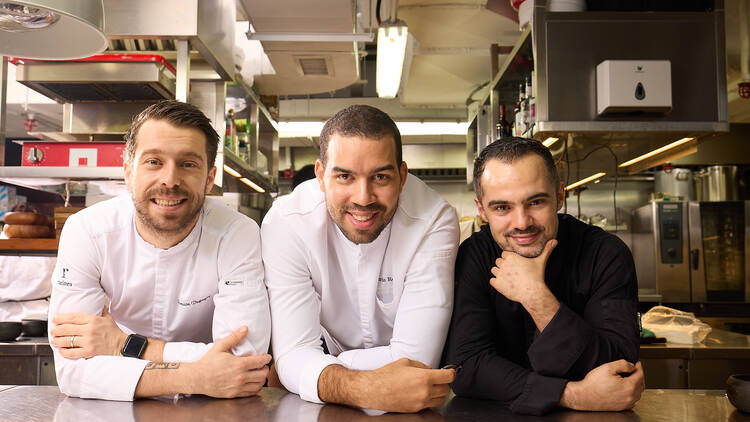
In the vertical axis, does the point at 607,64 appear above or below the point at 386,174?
above

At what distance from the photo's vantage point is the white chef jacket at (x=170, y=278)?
166cm

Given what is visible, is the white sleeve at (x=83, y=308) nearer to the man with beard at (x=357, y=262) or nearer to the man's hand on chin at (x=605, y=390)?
the man with beard at (x=357, y=262)

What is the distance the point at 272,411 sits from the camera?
137 centimetres

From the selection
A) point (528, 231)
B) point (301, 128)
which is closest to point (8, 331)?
point (528, 231)

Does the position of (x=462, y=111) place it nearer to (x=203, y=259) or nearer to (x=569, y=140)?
(x=569, y=140)

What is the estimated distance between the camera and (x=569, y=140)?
3.29 metres

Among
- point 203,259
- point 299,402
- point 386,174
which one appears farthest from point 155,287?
point 386,174

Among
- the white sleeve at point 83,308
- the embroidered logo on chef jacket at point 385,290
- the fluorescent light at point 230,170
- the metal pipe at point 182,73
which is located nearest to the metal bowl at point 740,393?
the embroidered logo on chef jacket at point 385,290

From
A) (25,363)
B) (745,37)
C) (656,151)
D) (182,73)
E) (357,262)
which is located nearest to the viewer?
(357,262)

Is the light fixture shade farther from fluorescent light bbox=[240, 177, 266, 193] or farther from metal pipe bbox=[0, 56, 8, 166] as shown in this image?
fluorescent light bbox=[240, 177, 266, 193]

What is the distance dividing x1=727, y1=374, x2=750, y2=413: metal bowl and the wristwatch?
4.83 ft

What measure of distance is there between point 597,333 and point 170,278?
4.04 ft

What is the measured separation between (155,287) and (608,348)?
130 centimetres

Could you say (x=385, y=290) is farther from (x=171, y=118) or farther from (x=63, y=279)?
(x=63, y=279)
